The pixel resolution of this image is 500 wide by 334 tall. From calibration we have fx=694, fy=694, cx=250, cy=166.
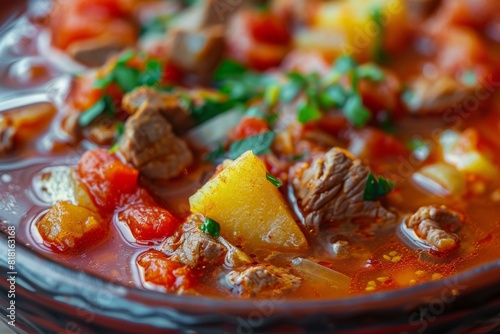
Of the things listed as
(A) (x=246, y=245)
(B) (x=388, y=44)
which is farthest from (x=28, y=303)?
(B) (x=388, y=44)

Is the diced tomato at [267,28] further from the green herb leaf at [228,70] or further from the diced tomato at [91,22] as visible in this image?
the diced tomato at [91,22]

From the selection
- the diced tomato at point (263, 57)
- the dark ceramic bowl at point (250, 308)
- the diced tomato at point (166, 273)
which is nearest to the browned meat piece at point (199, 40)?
the diced tomato at point (263, 57)

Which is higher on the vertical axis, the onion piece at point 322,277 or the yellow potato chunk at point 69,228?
the yellow potato chunk at point 69,228

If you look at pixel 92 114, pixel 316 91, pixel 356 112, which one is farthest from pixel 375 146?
pixel 92 114

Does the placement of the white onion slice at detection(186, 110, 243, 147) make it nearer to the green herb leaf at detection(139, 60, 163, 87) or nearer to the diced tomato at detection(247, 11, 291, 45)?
the green herb leaf at detection(139, 60, 163, 87)

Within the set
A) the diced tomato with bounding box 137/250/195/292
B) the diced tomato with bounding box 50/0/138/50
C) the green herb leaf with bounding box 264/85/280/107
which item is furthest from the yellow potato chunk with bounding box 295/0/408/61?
the diced tomato with bounding box 137/250/195/292

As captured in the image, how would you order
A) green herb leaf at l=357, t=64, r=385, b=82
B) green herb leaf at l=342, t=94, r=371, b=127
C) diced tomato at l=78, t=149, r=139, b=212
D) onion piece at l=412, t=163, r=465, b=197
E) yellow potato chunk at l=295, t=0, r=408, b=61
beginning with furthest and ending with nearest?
yellow potato chunk at l=295, t=0, r=408, b=61 < green herb leaf at l=357, t=64, r=385, b=82 < green herb leaf at l=342, t=94, r=371, b=127 < onion piece at l=412, t=163, r=465, b=197 < diced tomato at l=78, t=149, r=139, b=212
